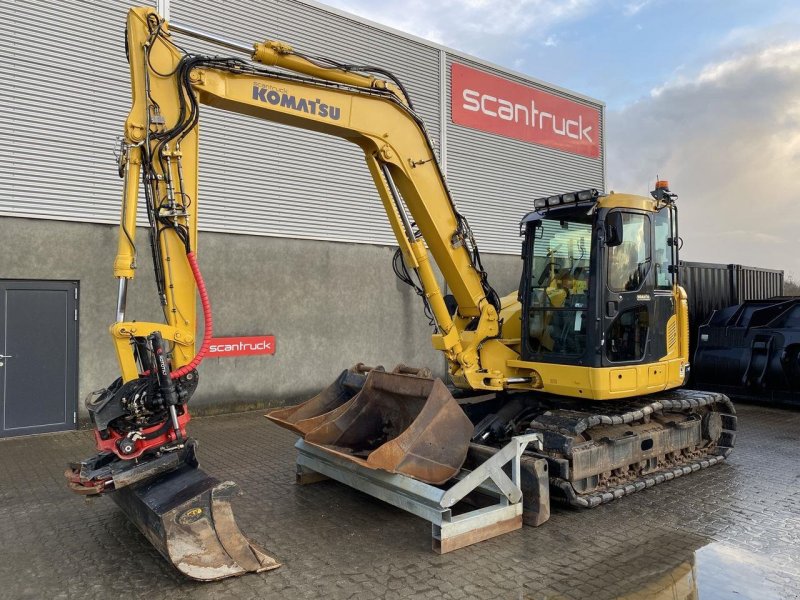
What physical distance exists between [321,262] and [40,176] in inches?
189

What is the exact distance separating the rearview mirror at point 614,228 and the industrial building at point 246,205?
6676mm

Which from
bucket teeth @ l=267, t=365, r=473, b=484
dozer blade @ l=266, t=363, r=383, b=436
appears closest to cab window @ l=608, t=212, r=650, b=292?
bucket teeth @ l=267, t=365, r=473, b=484

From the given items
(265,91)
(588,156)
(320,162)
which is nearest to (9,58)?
(320,162)

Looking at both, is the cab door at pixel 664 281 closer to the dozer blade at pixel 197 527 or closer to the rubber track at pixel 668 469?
the rubber track at pixel 668 469

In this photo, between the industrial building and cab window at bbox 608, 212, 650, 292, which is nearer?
cab window at bbox 608, 212, 650, 292

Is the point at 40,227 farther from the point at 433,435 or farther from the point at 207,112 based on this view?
the point at 433,435

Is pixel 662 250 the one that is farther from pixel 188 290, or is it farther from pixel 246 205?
pixel 246 205

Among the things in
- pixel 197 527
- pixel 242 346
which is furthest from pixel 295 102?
pixel 242 346

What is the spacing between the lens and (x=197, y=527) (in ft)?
13.1

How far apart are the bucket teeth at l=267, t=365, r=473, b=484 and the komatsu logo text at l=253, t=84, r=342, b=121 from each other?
8.29 feet

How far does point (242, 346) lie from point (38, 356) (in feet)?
10.1

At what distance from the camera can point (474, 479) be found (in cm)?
474

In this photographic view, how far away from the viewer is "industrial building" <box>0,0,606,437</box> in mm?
8836

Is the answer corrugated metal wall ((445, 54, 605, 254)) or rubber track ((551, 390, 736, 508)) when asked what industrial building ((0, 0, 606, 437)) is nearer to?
corrugated metal wall ((445, 54, 605, 254))
